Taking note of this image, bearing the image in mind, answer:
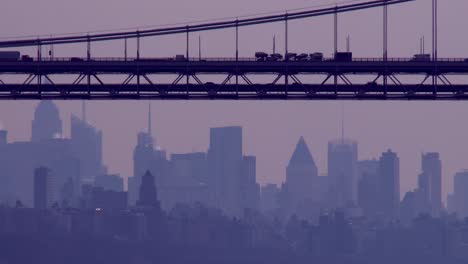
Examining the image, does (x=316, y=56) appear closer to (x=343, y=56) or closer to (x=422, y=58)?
(x=343, y=56)

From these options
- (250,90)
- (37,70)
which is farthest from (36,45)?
(250,90)

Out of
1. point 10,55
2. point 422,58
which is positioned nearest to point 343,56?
point 422,58

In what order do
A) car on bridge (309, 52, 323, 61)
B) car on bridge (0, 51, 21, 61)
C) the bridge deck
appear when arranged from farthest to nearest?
car on bridge (0, 51, 21, 61)
car on bridge (309, 52, 323, 61)
the bridge deck

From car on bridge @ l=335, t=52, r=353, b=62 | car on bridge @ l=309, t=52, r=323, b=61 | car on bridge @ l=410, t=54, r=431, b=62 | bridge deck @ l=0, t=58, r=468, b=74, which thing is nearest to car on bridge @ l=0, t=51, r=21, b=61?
bridge deck @ l=0, t=58, r=468, b=74

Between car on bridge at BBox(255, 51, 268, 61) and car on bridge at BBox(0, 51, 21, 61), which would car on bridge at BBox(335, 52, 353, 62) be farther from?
car on bridge at BBox(0, 51, 21, 61)

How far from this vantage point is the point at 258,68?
124188 mm

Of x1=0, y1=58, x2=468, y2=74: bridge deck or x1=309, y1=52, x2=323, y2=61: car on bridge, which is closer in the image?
x1=0, y1=58, x2=468, y2=74: bridge deck

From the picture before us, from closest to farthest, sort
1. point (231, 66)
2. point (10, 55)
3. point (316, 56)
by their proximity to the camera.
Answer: point (231, 66)
point (316, 56)
point (10, 55)

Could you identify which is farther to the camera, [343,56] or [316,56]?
[316,56]

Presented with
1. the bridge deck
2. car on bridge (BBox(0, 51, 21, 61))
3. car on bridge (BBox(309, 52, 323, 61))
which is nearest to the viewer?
the bridge deck

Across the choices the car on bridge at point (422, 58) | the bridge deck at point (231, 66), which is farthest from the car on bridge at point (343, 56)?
the car on bridge at point (422, 58)

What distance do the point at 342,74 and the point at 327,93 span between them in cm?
163

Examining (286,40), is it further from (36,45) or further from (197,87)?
(36,45)

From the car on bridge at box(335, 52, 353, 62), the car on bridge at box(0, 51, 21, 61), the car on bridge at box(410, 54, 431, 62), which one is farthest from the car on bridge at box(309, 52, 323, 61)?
the car on bridge at box(0, 51, 21, 61)
